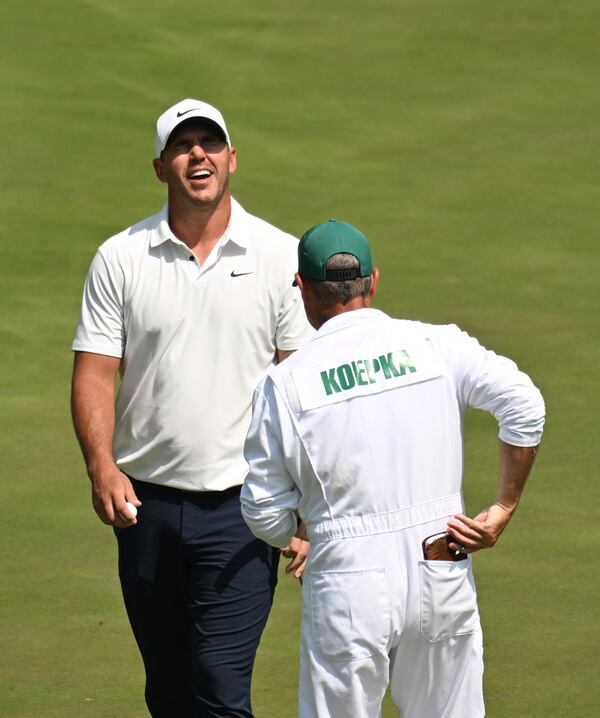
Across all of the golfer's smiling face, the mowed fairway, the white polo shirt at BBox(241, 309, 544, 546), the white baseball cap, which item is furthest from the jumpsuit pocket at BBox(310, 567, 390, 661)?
the mowed fairway

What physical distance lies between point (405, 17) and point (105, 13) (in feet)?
11.0

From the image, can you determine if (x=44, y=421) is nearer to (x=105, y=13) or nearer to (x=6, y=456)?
(x=6, y=456)

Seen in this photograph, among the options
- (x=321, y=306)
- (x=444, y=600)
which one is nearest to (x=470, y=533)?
(x=444, y=600)

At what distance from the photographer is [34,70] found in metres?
14.9

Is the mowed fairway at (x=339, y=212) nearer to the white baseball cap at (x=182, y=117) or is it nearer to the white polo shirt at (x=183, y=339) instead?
the white polo shirt at (x=183, y=339)

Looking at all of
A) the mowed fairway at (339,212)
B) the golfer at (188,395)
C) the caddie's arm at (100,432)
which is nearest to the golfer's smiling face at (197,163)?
the golfer at (188,395)

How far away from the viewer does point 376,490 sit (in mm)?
3609

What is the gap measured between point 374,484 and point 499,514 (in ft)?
1.34

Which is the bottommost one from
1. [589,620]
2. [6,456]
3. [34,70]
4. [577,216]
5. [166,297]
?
[589,620]

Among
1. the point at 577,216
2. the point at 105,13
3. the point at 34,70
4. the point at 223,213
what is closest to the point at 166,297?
the point at 223,213

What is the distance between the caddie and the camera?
362 cm

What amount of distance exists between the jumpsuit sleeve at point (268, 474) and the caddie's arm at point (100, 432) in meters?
0.80

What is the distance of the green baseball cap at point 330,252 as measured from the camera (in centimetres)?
372

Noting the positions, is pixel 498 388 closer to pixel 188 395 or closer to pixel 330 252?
pixel 330 252
